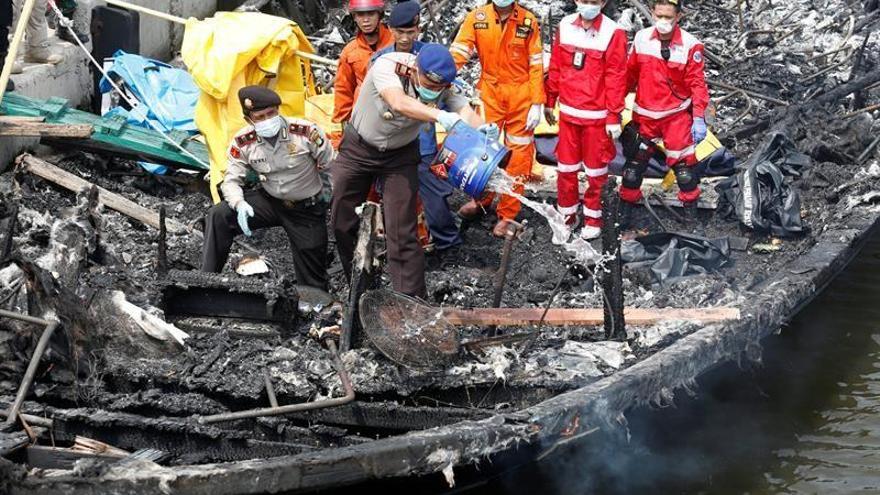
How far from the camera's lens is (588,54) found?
8945mm

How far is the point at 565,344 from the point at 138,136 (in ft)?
14.3

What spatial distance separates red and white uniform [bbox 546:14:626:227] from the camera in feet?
29.3

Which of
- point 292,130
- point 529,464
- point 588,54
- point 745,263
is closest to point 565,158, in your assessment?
point 588,54

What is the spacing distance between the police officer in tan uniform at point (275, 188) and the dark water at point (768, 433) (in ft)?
6.77

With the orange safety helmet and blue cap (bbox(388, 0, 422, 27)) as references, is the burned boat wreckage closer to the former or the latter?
blue cap (bbox(388, 0, 422, 27))

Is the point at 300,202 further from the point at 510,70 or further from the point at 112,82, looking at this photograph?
the point at 112,82

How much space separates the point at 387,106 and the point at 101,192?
2.83 m

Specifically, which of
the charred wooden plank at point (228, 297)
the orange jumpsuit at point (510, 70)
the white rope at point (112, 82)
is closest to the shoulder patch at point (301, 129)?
the charred wooden plank at point (228, 297)

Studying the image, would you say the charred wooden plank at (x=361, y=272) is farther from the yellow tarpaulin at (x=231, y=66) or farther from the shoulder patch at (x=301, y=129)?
the yellow tarpaulin at (x=231, y=66)

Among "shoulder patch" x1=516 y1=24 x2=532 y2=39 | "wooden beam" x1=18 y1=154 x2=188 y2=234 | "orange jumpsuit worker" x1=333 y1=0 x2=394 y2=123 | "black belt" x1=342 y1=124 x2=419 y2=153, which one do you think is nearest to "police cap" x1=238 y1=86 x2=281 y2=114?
"black belt" x1=342 y1=124 x2=419 y2=153

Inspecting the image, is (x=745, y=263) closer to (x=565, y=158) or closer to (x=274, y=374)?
(x=565, y=158)

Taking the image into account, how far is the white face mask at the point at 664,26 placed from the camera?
29.3 feet

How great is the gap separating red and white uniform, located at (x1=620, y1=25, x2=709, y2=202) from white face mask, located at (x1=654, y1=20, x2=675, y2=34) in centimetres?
11

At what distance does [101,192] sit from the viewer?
9297 mm
